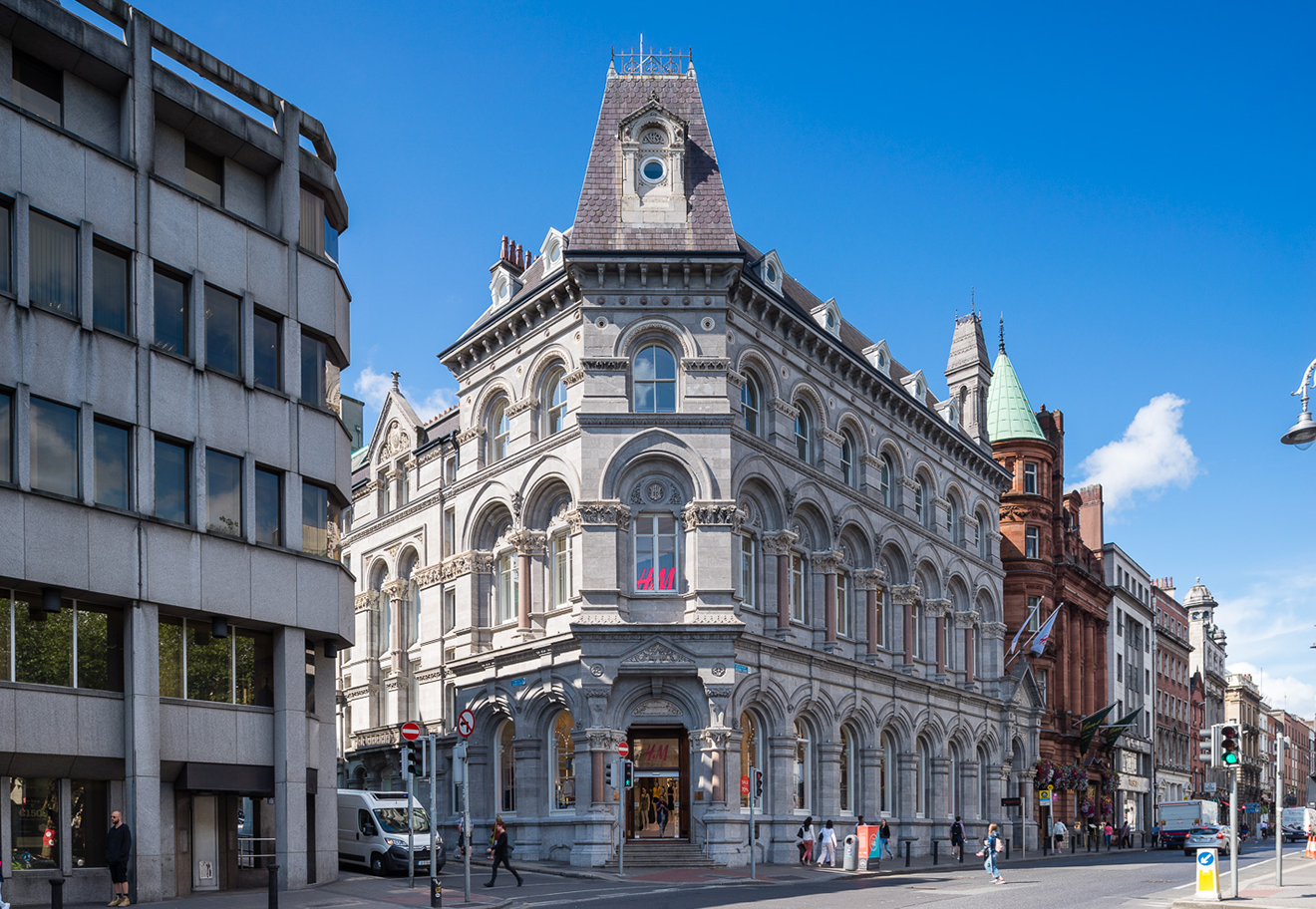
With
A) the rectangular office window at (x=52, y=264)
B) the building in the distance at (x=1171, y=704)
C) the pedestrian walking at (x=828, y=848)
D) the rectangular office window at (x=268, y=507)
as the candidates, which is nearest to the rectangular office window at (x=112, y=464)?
the rectangular office window at (x=52, y=264)

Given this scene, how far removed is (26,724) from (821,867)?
22455mm

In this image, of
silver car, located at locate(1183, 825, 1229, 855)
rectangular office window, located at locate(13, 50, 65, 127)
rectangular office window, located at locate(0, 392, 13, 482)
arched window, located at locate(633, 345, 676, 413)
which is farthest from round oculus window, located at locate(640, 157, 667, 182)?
silver car, located at locate(1183, 825, 1229, 855)

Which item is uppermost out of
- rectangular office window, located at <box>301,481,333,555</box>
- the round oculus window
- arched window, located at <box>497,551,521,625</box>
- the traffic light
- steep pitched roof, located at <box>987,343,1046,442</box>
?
the round oculus window

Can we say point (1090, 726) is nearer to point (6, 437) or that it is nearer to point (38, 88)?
point (6, 437)

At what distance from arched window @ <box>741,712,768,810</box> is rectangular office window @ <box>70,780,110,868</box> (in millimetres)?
19203

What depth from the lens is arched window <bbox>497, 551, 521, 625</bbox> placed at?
41.8 m

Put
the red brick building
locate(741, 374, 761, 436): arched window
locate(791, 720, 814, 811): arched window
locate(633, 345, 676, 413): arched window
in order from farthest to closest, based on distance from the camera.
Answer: the red brick building
locate(791, 720, 814, 811): arched window
locate(741, 374, 761, 436): arched window
locate(633, 345, 676, 413): arched window

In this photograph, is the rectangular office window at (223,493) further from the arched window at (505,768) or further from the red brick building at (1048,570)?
the red brick building at (1048,570)

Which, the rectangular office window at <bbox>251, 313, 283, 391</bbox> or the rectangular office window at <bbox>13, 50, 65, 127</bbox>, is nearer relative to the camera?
the rectangular office window at <bbox>13, 50, 65, 127</bbox>

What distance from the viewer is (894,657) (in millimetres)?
48719

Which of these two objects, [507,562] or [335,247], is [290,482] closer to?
[335,247]

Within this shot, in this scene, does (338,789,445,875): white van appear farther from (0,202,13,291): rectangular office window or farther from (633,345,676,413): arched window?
(0,202,13,291): rectangular office window

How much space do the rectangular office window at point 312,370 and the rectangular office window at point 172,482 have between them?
12.9 ft

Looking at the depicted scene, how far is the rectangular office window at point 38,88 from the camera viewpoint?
24062 millimetres
